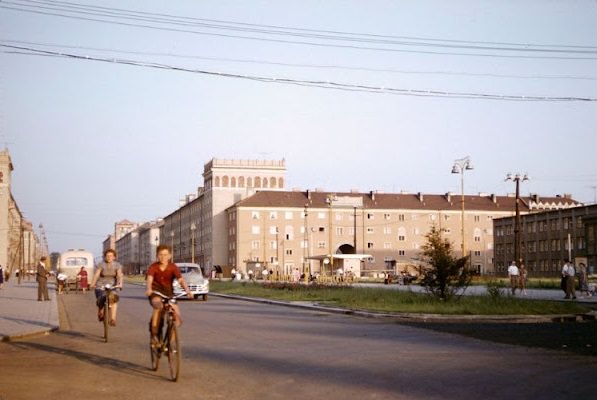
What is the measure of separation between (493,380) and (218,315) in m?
16.5

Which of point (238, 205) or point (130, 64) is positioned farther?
point (238, 205)

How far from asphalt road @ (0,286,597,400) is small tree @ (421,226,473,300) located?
9.28 metres

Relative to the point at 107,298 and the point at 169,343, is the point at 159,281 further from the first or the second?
the point at 107,298

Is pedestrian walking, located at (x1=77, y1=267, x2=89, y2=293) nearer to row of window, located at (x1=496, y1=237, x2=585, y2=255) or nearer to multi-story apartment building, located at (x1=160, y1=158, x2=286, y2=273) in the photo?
row of window, located at (x1=496, y1=237, x2=585, y2=255)

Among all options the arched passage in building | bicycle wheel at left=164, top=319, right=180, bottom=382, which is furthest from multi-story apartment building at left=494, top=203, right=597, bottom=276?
bicycle wheel at left=164, top=319, right=180, bottom=382

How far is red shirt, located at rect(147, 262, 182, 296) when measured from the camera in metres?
11.6

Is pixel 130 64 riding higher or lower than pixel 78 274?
higher

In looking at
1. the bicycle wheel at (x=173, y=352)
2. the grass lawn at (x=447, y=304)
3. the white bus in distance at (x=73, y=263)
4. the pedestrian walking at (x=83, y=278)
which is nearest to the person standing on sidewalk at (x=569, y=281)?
the grass lawn at (x=447, y=304)

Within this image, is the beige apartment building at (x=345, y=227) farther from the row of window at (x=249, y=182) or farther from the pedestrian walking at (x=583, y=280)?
the pedestrian walking at (x=583, y=280)

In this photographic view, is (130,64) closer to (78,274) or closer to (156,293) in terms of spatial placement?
(156,293)

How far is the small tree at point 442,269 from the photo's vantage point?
28.2 m

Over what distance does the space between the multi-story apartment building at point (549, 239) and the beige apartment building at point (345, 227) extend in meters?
13.6

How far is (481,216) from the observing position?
443 ft

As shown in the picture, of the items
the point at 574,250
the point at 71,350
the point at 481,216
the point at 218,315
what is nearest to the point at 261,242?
the point at 481,216
